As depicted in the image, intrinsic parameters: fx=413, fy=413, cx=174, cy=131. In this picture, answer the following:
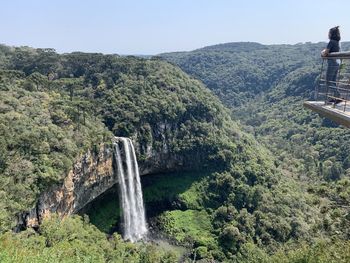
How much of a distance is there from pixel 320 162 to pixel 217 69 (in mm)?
82360

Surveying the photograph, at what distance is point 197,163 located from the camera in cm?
5009

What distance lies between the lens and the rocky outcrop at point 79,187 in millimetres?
28703

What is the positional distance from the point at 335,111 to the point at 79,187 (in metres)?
28.5

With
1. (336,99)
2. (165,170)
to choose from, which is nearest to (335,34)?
(336,99)

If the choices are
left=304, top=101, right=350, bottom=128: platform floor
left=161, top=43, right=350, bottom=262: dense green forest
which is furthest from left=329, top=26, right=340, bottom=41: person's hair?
left=161, top=43, right=350, bottom=262: dense green forest

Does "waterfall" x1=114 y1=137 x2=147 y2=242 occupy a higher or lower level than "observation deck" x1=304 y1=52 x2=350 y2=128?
lower

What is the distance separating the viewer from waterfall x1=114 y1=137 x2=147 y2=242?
39.4 metres

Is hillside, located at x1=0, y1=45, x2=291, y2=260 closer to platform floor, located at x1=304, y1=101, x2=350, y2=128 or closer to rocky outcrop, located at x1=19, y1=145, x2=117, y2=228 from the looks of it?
rocky outcrop, located at x1=19, y1=145, x2=117, y2=228

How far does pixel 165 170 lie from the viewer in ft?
160

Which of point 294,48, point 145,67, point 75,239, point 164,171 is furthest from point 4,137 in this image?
point 294,48

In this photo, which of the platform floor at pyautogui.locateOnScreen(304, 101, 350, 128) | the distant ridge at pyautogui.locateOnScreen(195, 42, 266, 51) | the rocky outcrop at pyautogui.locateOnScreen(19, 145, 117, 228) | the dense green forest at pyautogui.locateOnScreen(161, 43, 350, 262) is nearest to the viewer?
the platform floor at pyautogui.locateOnScreen(304, 101, 350, 128)

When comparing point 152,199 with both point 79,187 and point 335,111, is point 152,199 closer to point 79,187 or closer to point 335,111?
point 79,187

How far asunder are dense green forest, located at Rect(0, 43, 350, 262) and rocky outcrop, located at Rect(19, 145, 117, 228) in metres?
0.84

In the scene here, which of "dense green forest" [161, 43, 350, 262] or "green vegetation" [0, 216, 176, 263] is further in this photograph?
"green vegetation" [0, 216, 176, 263]
